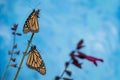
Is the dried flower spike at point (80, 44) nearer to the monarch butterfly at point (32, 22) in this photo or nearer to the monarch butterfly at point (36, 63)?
the monarch butterfly at point (36, 63)

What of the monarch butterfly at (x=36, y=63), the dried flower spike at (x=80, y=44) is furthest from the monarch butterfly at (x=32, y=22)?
the dried flower spike at (x=80, y=44)

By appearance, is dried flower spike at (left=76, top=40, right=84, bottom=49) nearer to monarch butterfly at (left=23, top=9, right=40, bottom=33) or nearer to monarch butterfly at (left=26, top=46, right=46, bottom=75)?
monarch butterfly at (left=26, top=46, right=46, bottom=75)

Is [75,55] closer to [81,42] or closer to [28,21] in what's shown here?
[81,42]

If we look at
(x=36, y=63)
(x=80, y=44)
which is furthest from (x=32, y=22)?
(x=80, y=44)

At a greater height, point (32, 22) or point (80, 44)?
point (32, 22)

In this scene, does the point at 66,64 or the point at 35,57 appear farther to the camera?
the point at 35,57

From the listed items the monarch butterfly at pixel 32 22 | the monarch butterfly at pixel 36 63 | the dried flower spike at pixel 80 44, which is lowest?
the dried flower spike at pixel 80 44

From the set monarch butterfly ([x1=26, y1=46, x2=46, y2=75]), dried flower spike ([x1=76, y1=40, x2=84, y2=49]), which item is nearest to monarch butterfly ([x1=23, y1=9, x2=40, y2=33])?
monarch butterfly ([x1=26, y1=46, x2=46, y2=75])

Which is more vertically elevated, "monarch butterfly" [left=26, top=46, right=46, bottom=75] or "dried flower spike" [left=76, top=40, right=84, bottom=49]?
"monarch butterfly" [left=26, top=46, right=46, bottom=75]

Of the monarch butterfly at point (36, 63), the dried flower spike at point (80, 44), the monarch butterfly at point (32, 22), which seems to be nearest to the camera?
the dried flower spike at point (80, 44)

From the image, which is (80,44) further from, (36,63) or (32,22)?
(32,22)

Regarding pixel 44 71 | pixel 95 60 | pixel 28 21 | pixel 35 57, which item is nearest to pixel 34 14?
pixel 28 21
